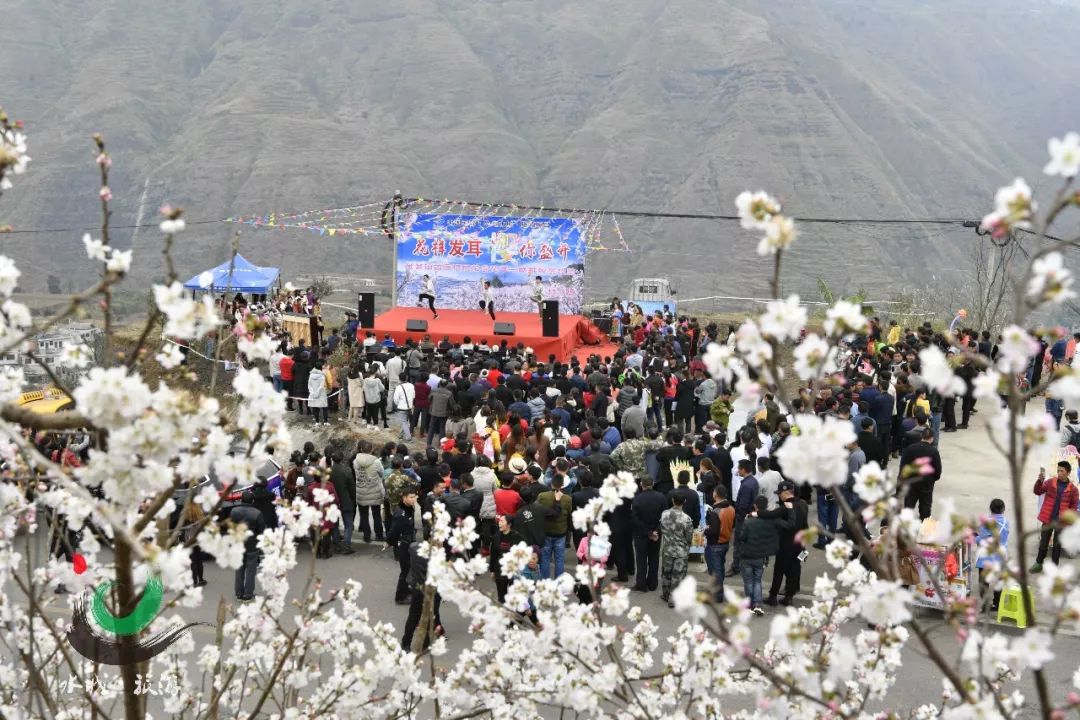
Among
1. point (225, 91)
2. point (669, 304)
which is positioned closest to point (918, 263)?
point (669, 304)

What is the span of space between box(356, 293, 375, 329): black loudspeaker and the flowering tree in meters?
15.3

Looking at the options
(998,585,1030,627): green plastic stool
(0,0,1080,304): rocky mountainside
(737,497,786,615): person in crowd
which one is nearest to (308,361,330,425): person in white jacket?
(737,497,786,615): person in crowd

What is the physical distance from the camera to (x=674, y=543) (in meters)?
9.44

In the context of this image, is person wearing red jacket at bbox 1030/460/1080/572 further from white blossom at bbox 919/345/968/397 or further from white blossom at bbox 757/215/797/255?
white blossom at bbox 757/215/797/255

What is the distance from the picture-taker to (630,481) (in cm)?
574

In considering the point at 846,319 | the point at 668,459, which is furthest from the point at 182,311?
the point at 668,459

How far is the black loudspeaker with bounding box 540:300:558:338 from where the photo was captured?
68.3 feet

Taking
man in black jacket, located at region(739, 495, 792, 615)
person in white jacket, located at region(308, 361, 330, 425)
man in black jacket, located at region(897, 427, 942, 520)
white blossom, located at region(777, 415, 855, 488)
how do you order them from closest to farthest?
white blossom, located at region(777, 415, 855, 488), man in black jacket, located at region(739, 495, 792, 615), man in black jacket, located at region(897, 427, 942, 520), person in white jacket, located at region(308, 361, 330, 425)

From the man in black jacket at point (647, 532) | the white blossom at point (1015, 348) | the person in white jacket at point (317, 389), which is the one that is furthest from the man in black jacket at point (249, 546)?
the white blossom at point (1015, 348)

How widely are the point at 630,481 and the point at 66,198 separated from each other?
7355cm

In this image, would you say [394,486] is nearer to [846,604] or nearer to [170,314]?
[846,604]

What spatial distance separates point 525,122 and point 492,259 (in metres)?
70.6

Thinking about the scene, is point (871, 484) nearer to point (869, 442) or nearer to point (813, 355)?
point (813, 355)

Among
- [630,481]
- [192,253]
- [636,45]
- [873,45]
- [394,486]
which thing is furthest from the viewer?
[873,45]
